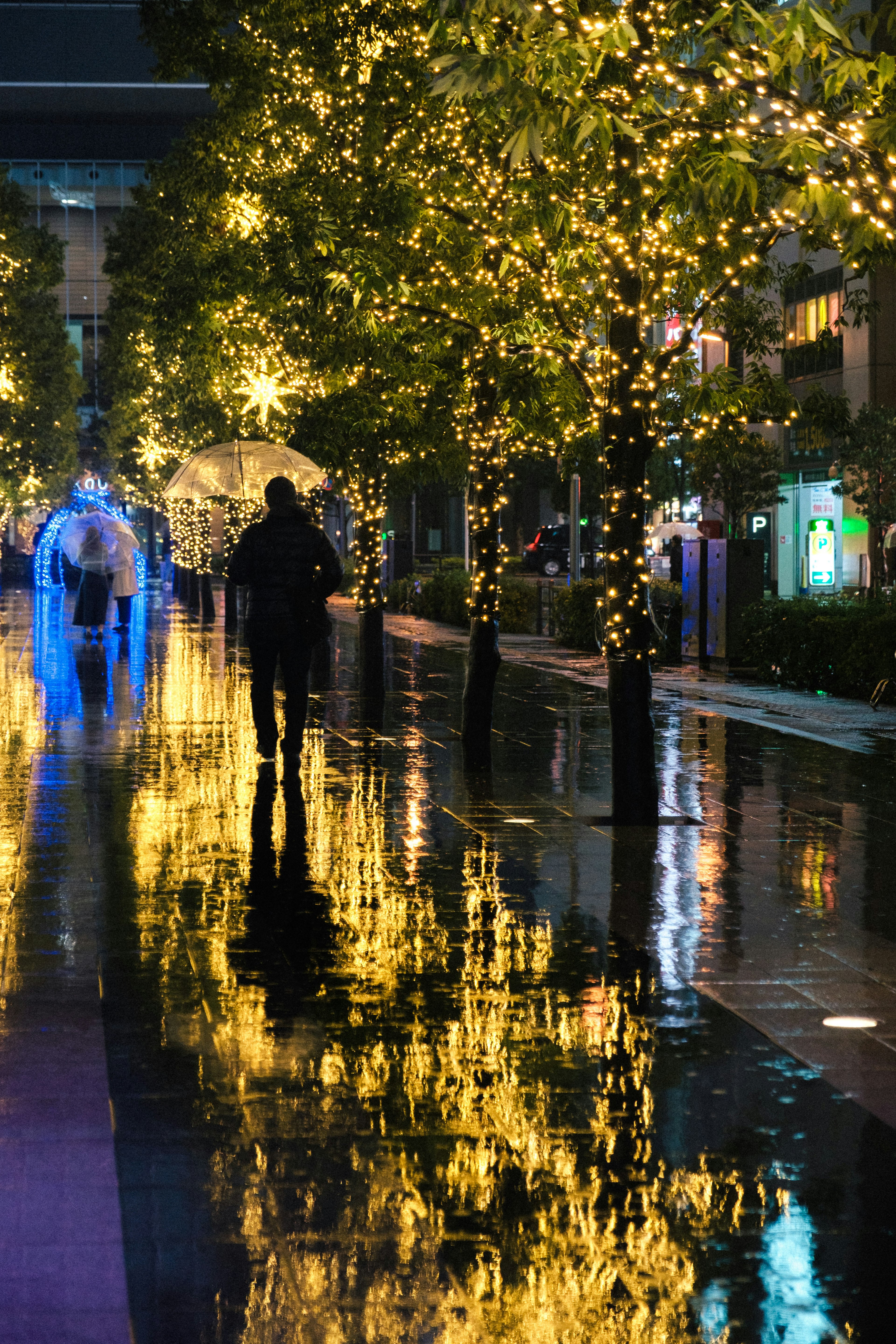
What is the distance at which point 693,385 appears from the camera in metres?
12.2

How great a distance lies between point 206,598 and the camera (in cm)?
3525

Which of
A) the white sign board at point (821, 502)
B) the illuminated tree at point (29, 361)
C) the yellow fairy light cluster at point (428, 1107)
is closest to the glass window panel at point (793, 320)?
the white sign board at point (821, 502)

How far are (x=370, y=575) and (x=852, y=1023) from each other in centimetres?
1390

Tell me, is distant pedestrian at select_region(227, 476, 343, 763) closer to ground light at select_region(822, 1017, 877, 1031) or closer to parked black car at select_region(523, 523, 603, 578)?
ground light at select_region(822, 1017, 877, 1031)

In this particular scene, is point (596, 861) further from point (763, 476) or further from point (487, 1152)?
point (763, 476)

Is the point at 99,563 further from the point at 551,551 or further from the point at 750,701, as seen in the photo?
the point at 551,551

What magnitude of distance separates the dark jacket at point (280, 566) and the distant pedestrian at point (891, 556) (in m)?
15.7

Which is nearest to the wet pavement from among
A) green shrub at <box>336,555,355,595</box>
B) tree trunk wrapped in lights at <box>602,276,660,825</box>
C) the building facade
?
tree trunk wrapped in lights at <box>602,276,660,825</box>

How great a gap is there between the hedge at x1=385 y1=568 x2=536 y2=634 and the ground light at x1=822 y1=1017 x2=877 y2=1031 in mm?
21655

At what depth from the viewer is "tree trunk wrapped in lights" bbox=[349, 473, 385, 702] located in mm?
18250

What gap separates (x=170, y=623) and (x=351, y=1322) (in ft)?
99.2

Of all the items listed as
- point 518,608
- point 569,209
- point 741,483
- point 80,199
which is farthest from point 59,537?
point 80,199

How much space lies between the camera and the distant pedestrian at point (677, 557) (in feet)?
80.9

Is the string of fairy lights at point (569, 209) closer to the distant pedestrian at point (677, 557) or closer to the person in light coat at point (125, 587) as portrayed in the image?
the distant pedestrian at point (677, 557)
